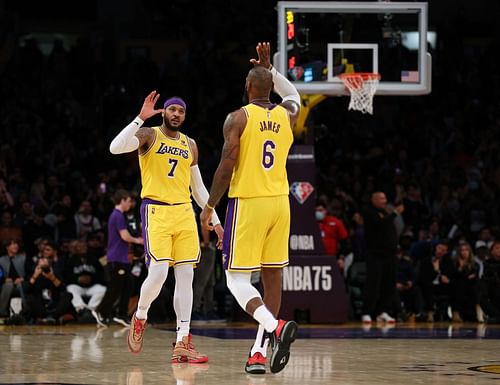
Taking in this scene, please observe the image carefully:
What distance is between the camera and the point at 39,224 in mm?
17938

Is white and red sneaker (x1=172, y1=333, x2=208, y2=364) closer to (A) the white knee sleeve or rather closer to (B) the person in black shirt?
(A) the white knee sleeve

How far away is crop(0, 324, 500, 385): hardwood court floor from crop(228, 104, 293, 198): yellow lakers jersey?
1.39m

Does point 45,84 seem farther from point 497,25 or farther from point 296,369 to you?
point 296,369

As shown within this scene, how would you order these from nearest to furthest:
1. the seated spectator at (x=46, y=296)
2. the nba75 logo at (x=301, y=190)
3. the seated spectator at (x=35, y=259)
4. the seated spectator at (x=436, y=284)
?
the seated spectator at (x=46, y=296)
the nba75 logo at (x=301, y=190)
the seated spectator at (x=35, y=259)
the seated spectator at (x=436, y=284)

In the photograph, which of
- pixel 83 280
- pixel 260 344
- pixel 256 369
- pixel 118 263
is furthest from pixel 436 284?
pixel 256 369

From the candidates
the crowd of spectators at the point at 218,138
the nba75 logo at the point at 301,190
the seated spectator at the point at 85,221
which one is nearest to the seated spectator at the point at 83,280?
the crowd of spectators at the point at 218,138

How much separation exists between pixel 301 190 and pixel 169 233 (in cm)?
674

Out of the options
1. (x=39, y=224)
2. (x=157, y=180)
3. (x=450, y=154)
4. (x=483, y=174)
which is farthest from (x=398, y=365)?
(x=450, y=154)

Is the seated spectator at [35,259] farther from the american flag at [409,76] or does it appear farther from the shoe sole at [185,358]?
the shoe sole at [185,358]

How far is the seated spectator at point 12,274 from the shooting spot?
15.6 metres

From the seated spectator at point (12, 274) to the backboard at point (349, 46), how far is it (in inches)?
189

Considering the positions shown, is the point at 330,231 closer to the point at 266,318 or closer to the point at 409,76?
the point at 409,76

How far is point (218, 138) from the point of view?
23688 millimetres

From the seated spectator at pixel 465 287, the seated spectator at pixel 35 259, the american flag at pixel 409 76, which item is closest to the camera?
the american flag at pixel 409 76
